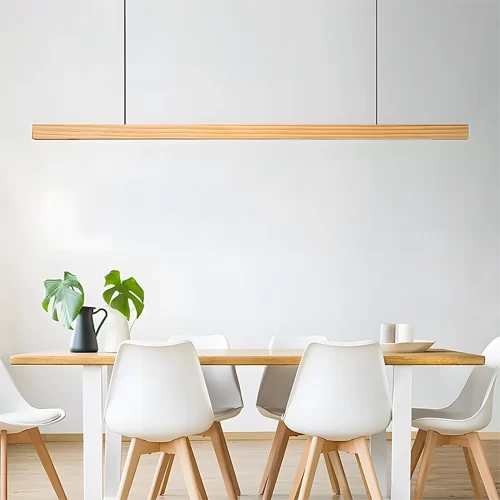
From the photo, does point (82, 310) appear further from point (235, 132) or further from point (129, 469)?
point (235, 132)

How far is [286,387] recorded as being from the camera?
384 centimetres

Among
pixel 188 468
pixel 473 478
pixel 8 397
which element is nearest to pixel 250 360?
pixel 188 468

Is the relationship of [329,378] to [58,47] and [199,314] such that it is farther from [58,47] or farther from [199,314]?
[58,47]

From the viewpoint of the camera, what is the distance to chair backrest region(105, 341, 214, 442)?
274cm

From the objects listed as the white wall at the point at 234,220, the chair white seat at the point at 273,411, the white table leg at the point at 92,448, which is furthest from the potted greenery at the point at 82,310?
the white wall at the point at 234,220

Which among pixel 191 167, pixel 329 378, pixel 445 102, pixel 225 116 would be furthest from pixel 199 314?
pixel 329 378

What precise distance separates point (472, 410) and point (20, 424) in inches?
79.0

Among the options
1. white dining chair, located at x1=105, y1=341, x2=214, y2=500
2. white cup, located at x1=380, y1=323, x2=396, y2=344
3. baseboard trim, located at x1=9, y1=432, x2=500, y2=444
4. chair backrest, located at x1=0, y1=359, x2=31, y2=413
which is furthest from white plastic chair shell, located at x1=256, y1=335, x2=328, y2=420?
baseboard trim, located at x1=9, y1=432, x2=500, y2=444

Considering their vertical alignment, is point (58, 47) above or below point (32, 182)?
above

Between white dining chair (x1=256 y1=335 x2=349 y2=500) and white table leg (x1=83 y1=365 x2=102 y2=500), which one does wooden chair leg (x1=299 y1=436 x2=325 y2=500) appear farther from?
white table leg (x1=83 y1=365 x2=102 y2=500)

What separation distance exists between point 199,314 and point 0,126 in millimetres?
1983

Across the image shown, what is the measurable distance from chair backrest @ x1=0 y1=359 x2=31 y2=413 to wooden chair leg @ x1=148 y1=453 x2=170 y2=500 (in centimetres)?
76

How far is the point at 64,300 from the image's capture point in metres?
3.18

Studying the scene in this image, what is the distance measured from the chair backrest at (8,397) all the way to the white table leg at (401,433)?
1.79 meters
